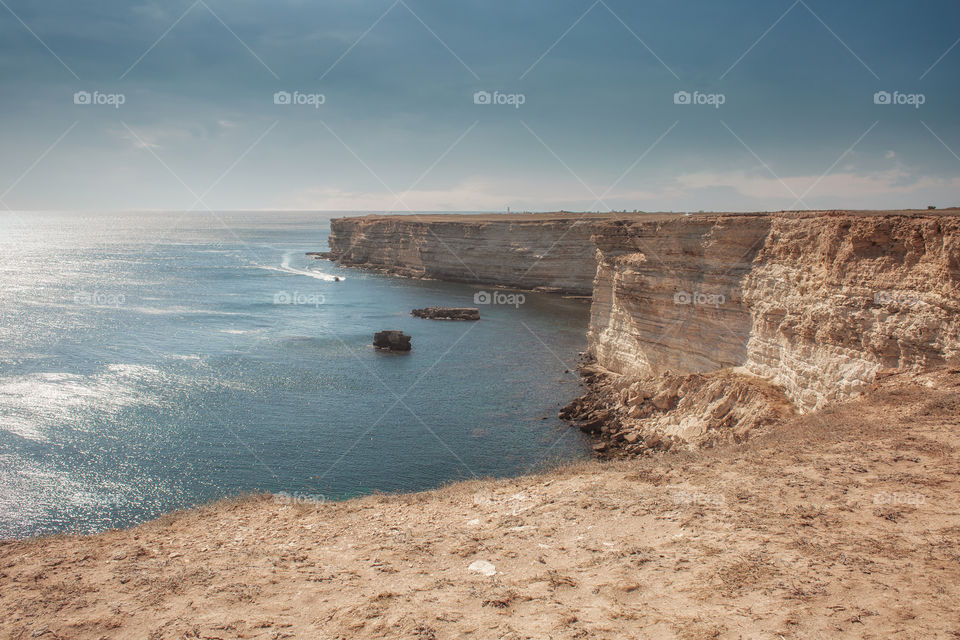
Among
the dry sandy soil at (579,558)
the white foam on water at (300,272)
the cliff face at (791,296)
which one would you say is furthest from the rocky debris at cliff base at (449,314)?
the dry sandy soil at (579,558)

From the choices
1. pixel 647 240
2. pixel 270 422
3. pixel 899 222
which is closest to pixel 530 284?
A: pixel 647 240

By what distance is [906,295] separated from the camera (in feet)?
53.0

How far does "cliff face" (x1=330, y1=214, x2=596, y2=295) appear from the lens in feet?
225

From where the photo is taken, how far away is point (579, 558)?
8.72 metres

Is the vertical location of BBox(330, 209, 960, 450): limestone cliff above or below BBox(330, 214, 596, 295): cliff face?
below

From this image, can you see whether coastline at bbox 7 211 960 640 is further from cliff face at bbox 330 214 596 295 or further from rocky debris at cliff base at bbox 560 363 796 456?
cliff face at bbox 330 214 596 295

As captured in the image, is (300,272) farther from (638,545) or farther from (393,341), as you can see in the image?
(638,545)

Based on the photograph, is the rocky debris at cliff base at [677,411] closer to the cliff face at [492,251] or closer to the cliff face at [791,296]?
the cliff face at [791,296]

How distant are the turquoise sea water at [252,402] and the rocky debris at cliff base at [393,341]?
99 cm

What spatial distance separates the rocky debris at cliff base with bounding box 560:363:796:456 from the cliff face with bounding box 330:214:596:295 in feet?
133

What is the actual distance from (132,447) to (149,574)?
16.5 metres

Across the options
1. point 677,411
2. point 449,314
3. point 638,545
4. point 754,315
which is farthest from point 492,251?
point 638,545

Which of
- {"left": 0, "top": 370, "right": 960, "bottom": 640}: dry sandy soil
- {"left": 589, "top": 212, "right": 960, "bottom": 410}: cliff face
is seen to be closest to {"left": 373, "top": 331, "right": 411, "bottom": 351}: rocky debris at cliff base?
{"left": 589, "top": 212, "right": 960, "bottom": 410}: cliff face

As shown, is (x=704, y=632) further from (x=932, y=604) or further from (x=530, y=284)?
(x=530, y=284)
